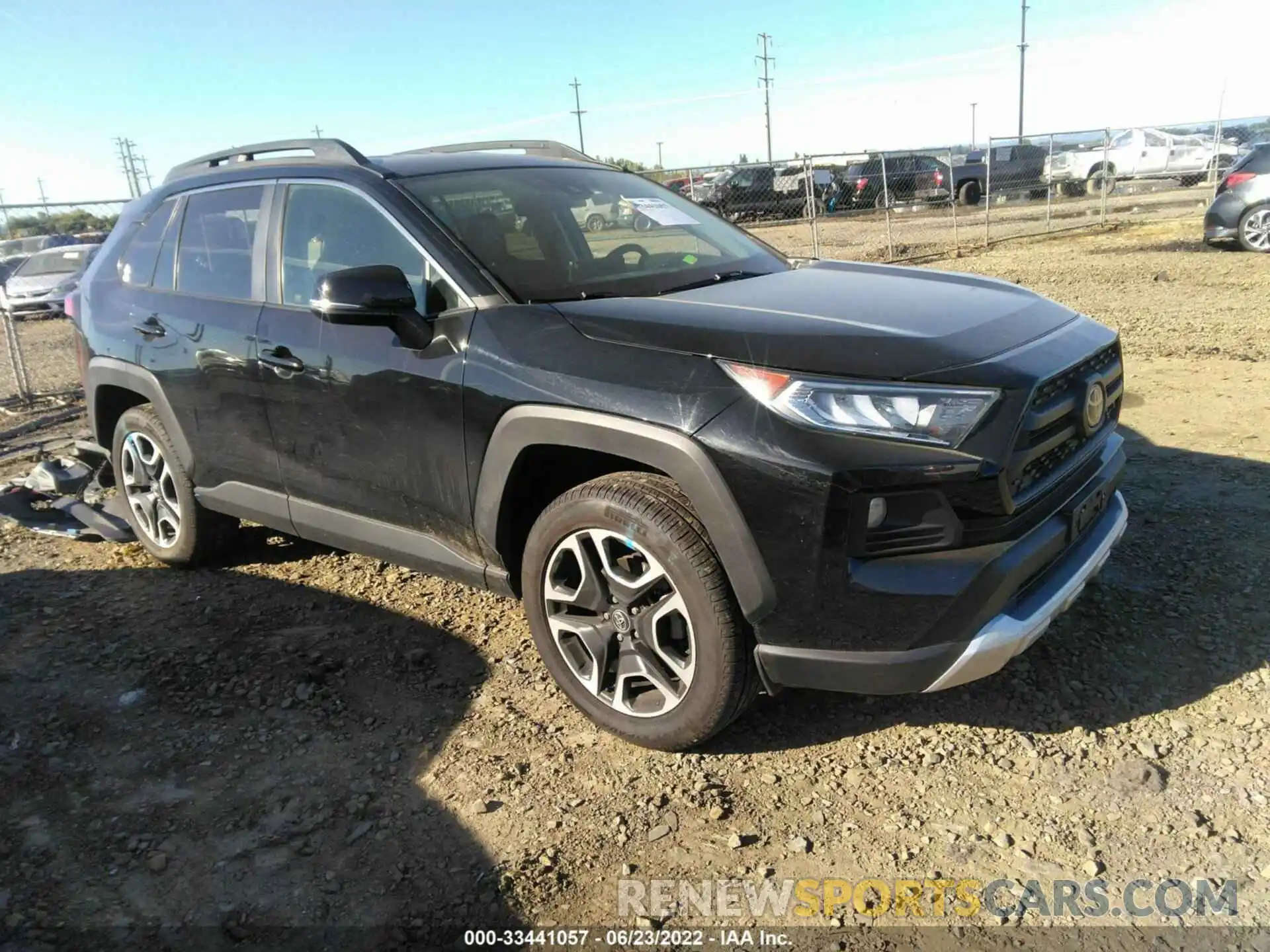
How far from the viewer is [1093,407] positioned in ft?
9.21

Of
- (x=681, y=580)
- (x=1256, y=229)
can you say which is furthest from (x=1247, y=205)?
(x=681, y=580)

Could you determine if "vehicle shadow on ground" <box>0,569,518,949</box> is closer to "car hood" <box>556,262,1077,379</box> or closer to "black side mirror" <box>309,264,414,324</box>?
"black side mirror" <box>309,264,414,324</box>

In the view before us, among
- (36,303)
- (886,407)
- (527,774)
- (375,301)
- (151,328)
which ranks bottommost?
(527,774)

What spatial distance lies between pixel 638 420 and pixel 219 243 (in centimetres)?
249

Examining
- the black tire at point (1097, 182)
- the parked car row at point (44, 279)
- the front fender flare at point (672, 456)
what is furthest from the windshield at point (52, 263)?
the black tire at point (1097, 182)

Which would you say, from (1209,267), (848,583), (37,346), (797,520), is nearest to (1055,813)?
(848,583)

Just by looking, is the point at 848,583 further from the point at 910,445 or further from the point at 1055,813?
the point at 1055,813

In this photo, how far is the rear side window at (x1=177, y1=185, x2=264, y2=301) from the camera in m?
3.82

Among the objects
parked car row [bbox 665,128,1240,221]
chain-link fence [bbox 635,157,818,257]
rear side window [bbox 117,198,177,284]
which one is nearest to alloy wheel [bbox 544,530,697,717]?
rear side window [bbox 117,198,177,284]

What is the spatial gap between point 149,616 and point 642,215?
113 inches

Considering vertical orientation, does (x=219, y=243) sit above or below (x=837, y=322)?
above

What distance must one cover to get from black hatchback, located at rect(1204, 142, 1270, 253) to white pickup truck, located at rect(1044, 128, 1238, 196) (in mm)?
11854

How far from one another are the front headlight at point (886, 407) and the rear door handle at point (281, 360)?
6.35 ft

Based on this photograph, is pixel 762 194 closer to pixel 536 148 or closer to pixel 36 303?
pixel 36 303
